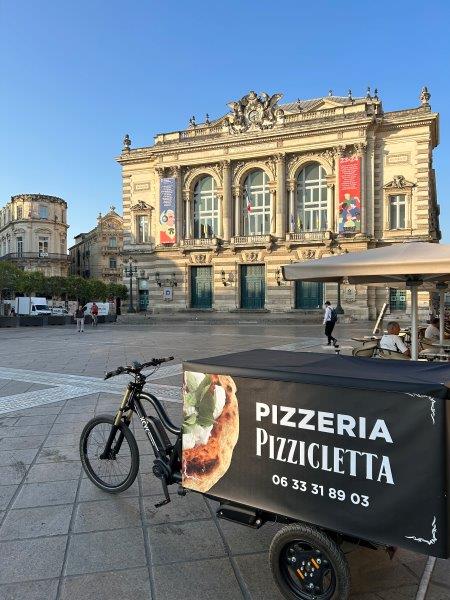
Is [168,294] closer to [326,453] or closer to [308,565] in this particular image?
[308,565]

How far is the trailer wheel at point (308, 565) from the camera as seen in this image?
2611 mm

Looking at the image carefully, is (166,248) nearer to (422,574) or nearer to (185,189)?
(185,189)

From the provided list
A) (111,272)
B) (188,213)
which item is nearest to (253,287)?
(188,213)

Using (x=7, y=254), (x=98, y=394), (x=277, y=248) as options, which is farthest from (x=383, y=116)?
(x=7, y=254)

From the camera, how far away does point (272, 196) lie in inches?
1596

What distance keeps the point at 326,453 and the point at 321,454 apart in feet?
0.11

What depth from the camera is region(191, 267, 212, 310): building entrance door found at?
142 ft

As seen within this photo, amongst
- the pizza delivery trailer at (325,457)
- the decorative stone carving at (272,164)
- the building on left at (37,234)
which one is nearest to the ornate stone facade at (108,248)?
the building on left at (37,234)

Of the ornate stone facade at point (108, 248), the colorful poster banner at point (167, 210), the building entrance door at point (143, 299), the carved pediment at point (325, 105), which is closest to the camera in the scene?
the carved pediment at point (325, 105)

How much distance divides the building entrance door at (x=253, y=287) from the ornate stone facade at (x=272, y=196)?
9 cm

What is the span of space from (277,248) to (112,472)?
36.7 m

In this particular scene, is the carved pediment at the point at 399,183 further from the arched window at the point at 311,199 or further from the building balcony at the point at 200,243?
the building balcony at the point at 200,243

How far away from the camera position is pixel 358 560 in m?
3.22

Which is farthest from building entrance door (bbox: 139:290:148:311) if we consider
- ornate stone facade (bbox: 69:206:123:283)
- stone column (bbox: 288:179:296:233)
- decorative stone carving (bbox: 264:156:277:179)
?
ornate stone facade (bbox: 69:206:123:283)
